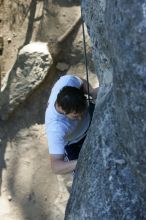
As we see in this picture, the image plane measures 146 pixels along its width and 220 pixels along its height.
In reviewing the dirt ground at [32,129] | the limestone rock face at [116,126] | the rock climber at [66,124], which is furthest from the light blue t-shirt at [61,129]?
the dirt ground at [32,129]

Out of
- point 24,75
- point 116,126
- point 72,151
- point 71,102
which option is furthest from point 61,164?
point 24,75

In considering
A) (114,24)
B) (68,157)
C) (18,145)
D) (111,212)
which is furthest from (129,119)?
(18,145)

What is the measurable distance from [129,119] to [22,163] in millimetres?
2392

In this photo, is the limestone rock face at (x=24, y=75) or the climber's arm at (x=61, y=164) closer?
the climber's arm at (x=61, y=164)

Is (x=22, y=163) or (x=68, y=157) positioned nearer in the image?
(x=68, y=157)

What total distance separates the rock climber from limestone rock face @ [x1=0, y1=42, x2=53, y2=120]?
1106mm

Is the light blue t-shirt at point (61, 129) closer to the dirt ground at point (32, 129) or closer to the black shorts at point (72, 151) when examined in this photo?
the black shorts at point (72, 151)

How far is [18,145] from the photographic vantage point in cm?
382

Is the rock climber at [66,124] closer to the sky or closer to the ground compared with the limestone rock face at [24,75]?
closer to the sky

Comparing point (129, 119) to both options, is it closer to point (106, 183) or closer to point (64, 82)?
point (106, 183)

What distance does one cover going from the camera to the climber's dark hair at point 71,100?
90.7 inches

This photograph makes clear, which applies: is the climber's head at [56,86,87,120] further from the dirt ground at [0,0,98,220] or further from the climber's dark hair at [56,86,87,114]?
the dirt ground at [0,0,98,220]

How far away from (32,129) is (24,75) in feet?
1.20

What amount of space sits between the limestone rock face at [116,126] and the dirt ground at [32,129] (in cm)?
146
